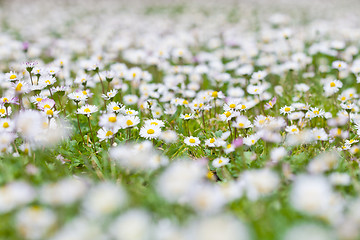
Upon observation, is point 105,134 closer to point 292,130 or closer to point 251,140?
point 251,140

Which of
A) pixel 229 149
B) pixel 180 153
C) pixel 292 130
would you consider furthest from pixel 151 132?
pixel 292 130

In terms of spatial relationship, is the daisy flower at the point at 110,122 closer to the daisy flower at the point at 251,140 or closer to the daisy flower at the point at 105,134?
the daisy flower at the point at 105,134

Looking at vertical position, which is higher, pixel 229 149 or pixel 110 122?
pixel 110 122

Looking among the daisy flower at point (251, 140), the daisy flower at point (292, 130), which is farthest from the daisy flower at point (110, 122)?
the daisy flower at point (292, 130)

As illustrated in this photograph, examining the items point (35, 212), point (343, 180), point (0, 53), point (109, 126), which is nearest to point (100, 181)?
point (109, 126)

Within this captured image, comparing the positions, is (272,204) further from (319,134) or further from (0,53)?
(0,53)

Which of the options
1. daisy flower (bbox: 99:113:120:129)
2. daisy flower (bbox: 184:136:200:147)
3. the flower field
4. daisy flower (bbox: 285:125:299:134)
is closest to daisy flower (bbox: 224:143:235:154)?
the flower field

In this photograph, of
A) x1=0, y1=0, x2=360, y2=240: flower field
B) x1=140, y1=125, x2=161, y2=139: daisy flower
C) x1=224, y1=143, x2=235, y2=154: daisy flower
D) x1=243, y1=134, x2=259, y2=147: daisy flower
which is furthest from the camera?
x1=140, y1=125, x2=161, y2=139: daisy flower

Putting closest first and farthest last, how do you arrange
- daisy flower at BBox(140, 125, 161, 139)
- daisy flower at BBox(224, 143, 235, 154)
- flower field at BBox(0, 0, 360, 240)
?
flower field at BBox(0, 0, 360, 240) < daisy flower at BBox(224, 143, 235, 154) < daisy flower at BBox(140, 125, 161, 139)

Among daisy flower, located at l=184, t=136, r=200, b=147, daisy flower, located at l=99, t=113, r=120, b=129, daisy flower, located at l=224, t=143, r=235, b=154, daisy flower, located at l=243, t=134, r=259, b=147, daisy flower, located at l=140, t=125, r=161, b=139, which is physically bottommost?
daisy flower, located at l=184, t=136, r=200, b=147

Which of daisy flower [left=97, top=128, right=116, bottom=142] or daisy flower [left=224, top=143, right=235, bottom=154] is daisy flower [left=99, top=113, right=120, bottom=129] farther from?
daisy flower [left=224, top=143, right=235, bottom=154]
